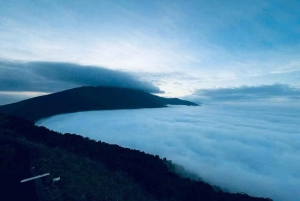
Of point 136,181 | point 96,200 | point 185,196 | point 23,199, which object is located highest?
point 23,199

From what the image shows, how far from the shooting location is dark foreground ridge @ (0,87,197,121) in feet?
303

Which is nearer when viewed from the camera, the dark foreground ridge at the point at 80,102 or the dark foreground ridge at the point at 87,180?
the dark foreground ridge at the point at 87,180

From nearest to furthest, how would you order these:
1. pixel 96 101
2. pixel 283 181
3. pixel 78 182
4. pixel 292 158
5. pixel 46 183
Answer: pixel 46 183, pixel 78 182, pixel 283 181, pixel 292 158, pixel 96 101

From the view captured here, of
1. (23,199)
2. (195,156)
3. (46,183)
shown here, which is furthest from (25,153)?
(195,156)

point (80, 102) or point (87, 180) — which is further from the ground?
point (80, 102)

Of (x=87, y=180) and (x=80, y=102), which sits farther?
(x=80, y=102)

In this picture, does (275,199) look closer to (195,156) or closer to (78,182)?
(195,156)

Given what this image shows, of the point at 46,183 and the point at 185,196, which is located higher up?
the point at 46,183

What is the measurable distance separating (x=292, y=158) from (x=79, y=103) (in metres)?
117

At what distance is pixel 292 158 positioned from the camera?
3209 centimetres

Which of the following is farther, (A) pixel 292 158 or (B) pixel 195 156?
(B) pixel 195 156

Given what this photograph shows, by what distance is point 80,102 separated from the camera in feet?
401

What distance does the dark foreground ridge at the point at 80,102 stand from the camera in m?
92.3

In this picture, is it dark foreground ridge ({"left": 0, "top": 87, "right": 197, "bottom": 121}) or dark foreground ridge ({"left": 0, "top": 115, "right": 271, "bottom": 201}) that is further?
dark foreground ridge ({"left": 0, "top": 87, "right": 197, "bottom": 121})
